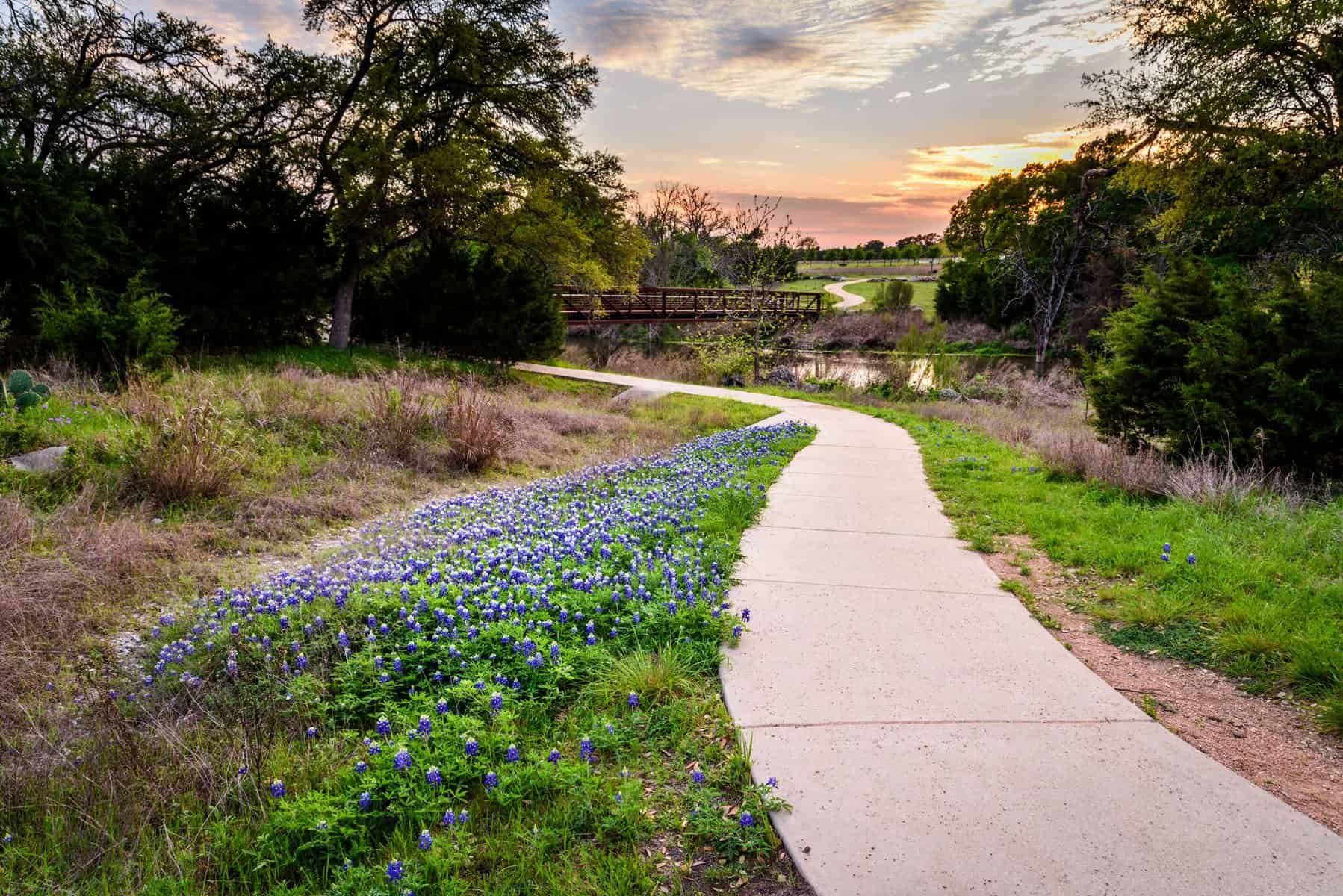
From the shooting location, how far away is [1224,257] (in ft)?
94.3

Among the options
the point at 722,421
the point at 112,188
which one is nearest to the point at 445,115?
the point at 112,188

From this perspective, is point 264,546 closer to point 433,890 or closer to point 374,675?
point 374,675

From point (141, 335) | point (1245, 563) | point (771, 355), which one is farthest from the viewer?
point (771, 355)

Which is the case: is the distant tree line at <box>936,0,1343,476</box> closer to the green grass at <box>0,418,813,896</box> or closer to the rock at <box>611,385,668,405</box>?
the green grass at <box>0,418,813,896</box>

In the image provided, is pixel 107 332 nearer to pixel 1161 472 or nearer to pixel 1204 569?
pixel 1204 569

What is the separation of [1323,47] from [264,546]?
17.7m

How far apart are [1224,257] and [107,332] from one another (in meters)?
37.4

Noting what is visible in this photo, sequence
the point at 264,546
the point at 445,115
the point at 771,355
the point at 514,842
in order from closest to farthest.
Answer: the point at 514,842 < the point at 264,546 < the point at 445,115 < the point at 771,355

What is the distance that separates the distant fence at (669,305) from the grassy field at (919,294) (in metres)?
10.8

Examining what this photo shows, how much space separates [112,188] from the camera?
14.4 metres

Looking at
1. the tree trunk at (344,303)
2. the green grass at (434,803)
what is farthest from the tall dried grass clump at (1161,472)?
the tree trunk at (344,303)

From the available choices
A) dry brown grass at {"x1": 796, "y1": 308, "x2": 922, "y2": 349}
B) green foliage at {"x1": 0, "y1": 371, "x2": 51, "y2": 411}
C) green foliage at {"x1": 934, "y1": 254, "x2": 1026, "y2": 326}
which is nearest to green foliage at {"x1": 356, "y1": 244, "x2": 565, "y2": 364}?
green foliage at {"x1": 0, "y1": 371, "x2": 51, "y2": 411}

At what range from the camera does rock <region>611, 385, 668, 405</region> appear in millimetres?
14992

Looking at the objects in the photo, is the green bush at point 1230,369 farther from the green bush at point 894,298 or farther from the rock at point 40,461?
the green bush at point 894,298
